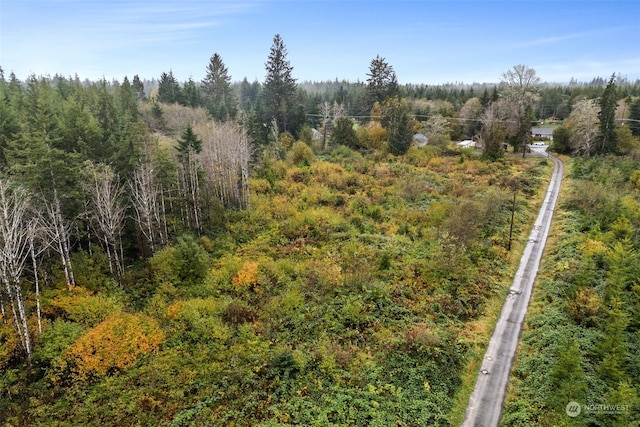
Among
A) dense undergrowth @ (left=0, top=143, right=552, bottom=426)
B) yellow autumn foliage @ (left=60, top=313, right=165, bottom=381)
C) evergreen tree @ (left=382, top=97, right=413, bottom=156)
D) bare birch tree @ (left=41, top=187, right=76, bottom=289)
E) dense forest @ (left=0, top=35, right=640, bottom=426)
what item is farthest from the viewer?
evergreen tree @ (left=382, top=97, right=413, bottom=156)

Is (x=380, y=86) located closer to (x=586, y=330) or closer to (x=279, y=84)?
(x=279, y=84)

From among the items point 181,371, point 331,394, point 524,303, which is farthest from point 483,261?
point 181,371

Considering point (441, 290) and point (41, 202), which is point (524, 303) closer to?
point (441, 290)

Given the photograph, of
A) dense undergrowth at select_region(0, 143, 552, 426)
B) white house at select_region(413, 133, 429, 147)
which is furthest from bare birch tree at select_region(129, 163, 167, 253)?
white house at select_region(413, 133, 429, 147)

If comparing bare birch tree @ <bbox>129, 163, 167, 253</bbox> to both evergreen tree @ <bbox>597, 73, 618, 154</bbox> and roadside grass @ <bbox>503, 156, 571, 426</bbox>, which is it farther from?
evergreen tree @ <bbox>597, 73, 618, 154</bbox>

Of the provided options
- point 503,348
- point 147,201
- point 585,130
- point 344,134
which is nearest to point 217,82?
point 344,134

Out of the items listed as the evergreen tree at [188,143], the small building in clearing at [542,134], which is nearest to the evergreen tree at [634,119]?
the small building in clearing at [542,134]

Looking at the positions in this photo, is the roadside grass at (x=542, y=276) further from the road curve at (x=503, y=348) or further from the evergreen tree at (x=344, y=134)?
the evergreen tree at (x=344, y=134)
